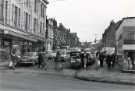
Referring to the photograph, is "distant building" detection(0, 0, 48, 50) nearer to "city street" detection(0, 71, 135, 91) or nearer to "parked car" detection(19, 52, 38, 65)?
"parked car" detection(19, 52, 38, 65)

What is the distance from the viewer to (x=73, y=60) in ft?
104

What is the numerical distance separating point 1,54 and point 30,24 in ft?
84.3

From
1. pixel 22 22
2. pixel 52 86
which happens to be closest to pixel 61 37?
pixel 22 22

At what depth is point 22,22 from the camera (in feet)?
194

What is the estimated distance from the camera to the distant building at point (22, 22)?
4756 cm

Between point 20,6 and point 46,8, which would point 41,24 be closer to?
point 46,8

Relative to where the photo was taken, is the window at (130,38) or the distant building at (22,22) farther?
the distant building at (22,22)

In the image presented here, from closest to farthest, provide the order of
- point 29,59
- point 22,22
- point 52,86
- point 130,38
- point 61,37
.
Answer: point 52,86 → point 29,59 → point 130,38 → point 22,22 → point 61,37

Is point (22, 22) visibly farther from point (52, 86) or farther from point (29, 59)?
point (52, 86)

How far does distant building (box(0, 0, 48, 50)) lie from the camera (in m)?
47.6

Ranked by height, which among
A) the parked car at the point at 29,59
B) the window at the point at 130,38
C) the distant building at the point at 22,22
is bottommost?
the parked car at the point at 29,59

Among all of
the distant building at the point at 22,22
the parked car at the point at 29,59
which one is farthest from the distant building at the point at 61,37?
the parked car at the point at 29,59

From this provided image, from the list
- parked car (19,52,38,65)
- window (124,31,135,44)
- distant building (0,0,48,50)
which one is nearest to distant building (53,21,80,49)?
distant building (0,0,48,50)

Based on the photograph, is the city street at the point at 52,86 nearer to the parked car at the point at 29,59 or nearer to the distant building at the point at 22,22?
the parked car at the point at 29,59
